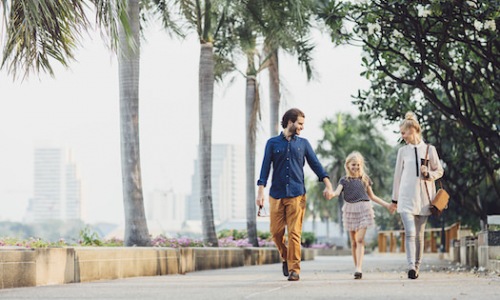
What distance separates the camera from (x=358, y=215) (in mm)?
12867

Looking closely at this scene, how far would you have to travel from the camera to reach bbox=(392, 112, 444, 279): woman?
41.0 feet

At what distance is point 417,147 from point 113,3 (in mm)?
4165

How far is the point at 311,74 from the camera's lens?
29.5 meters

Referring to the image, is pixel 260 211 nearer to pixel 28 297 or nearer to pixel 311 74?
pixel 28 297

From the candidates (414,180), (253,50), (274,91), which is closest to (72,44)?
(414,180)

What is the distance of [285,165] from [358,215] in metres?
1.76

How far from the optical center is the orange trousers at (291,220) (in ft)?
37.8

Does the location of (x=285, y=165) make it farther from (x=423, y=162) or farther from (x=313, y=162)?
(x=423, y=162)

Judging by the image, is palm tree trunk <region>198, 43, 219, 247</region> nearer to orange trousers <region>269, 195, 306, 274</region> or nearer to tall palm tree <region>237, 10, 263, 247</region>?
tall palm tree <region>237, 10, 263, 247</region>

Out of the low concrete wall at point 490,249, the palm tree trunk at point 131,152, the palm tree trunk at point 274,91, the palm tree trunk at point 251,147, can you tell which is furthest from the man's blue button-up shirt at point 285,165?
the palm tree trunk at point 274,91

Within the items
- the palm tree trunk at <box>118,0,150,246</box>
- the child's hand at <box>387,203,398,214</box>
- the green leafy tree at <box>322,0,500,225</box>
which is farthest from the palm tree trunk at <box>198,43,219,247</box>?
the child's hand at <box>387,203,398,214</box>

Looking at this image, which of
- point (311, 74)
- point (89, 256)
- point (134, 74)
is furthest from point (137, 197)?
point (311, 74)

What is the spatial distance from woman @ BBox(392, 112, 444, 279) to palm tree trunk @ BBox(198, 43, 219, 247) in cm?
1149

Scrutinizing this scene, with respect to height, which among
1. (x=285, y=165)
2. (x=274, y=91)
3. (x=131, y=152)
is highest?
(x=274, y=91)
